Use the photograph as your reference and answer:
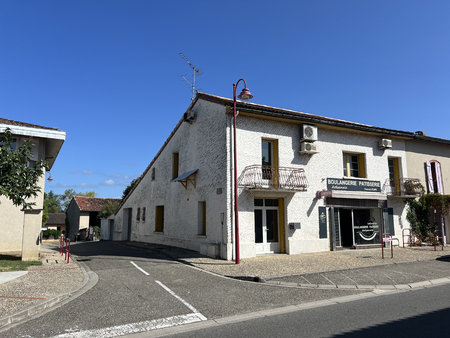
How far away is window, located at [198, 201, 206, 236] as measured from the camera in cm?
1473

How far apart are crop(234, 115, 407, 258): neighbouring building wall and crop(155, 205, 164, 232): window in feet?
28.0

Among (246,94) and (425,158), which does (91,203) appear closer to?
(246,94)

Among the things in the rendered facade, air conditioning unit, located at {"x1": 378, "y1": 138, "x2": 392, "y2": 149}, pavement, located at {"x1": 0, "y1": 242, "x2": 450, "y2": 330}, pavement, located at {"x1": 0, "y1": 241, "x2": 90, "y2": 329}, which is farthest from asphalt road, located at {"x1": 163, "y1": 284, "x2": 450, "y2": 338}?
air conditioning unit, located at {"x1": 378, "y1": 138, "x2": 392, "y2": 149}

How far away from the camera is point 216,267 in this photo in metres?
10.4

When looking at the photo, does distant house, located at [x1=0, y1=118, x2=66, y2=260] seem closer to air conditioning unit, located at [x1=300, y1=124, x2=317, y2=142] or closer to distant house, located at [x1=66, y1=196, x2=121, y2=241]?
air conditioning unit, located at [x1=300, y1=124, x2=317, y2=142]

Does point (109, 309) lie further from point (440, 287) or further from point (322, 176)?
point (322, 176)

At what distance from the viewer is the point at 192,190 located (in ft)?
51.0

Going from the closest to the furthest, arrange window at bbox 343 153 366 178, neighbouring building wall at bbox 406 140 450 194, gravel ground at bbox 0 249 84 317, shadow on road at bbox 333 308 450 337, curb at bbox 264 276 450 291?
shadow on road at bbox 333 308 450 337 < gravel ground at bbox 0 249 84 317 < curb at bbox 264 276 450 291 < window at bbox 343 153 366 178 < neighbouring building wall at bbox 406 140 450 194

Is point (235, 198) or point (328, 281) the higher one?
point (235, 198)

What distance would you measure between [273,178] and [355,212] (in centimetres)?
516

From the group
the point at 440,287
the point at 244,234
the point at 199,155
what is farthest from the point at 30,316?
the point at 199,155

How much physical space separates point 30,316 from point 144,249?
37.2ft

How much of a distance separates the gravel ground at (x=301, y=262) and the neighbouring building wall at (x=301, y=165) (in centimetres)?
79

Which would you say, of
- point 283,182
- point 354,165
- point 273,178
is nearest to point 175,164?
point 273,178
